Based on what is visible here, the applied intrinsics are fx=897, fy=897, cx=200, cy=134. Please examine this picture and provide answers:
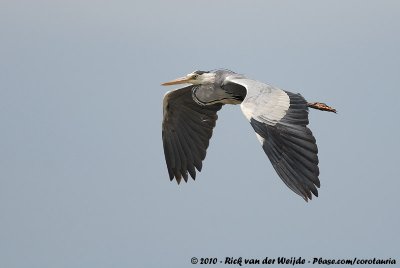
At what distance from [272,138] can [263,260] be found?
1.63 metres

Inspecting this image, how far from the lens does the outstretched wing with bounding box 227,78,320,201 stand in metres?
10.2

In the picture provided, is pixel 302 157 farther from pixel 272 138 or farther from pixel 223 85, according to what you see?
pixel 223 85

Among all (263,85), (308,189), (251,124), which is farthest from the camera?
(263,85)

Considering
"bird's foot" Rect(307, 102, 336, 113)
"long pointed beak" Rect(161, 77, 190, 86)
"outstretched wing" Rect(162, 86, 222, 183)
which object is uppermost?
"long pointed beak" Rect(161, 77, 190, 86)

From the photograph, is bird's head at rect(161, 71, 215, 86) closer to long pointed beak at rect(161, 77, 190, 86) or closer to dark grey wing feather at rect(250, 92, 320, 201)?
long pointed beak at rect(161, 77, 190, 86)

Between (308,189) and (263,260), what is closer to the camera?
(308,189)

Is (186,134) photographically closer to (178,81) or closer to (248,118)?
(178,81)

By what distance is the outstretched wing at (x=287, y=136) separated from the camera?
1017 centimetres

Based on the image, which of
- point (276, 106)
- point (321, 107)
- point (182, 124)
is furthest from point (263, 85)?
point (182, 124)

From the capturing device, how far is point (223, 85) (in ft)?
43.0

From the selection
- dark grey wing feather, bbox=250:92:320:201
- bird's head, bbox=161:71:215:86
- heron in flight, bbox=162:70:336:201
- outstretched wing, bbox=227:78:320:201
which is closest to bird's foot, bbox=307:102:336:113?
heron in flight, bbox=162:70:336:201

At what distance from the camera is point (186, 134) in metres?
14.3

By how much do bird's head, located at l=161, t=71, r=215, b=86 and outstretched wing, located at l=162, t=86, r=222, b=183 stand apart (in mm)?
359

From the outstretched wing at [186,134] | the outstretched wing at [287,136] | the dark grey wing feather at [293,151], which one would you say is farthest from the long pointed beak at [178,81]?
the dark grey wing feather at [293,151]
